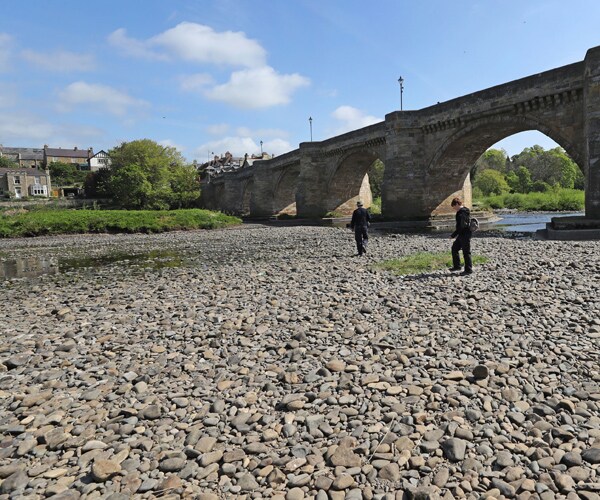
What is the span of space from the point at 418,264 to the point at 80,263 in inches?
520

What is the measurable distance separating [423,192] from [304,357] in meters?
26.0

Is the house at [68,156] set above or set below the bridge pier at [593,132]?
above

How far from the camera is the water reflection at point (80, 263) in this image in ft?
48.4

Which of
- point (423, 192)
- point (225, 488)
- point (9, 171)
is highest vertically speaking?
point (9, 171)

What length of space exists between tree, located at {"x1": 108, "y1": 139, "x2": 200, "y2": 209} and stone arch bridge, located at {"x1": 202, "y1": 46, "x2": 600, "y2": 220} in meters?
13.0

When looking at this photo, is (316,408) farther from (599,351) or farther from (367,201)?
(367,201)

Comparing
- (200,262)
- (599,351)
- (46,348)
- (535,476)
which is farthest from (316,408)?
(200,262)

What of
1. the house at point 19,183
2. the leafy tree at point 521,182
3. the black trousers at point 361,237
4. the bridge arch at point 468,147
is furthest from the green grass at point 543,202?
the house at point 19,183

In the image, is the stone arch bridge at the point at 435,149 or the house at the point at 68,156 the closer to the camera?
the stone arch bridge at the point at 435,149

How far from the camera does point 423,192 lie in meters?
29.0

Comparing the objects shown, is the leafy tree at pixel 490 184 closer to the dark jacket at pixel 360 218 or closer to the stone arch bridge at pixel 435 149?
the stone arch bridge at pixel 435 149

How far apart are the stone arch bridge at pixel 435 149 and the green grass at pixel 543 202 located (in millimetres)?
19073

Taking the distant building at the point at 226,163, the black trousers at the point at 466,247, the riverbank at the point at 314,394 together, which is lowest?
the riverbank at the point at 314,394

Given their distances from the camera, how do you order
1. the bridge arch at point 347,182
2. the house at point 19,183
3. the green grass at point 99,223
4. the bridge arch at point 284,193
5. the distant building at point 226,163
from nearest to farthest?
the green grass at point 99,223, the bridge arch at point 347,182, the bridge arch at point 284,193, the house at point 19,183, the distant building at point 226,163
